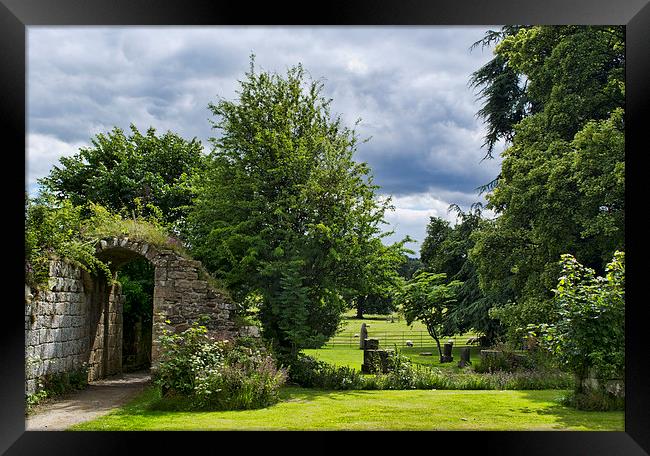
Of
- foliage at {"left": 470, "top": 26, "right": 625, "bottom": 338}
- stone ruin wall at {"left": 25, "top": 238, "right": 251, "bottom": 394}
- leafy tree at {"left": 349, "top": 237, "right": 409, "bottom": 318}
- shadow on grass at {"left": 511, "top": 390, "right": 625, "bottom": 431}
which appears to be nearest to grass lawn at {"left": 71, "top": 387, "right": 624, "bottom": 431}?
shadow on grass at {"left": 511, "top": 390, "right": 625, "bottom": 431}

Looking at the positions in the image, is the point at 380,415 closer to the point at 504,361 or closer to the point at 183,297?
the point at 183,297

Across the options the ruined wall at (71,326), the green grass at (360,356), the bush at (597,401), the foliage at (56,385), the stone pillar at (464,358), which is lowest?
the green grass at (360,356)

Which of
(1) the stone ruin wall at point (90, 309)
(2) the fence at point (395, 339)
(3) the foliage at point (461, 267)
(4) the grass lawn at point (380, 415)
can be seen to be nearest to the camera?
(4) the grass lawn at point (380, 415)

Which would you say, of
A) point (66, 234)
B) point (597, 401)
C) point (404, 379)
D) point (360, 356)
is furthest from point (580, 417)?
point (66, 234)

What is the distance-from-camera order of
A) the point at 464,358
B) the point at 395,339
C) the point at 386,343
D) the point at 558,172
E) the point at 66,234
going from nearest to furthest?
1. the point at 66,234
2. the point at 558,172
3. the point at 464,358
4. the point at 386,343
5. the point at 395,339

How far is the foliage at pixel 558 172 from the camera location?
8.99 meters

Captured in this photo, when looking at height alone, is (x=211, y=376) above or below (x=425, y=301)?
below

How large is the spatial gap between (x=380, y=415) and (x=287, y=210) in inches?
134

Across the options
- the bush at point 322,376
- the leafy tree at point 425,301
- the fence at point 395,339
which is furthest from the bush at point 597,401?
the fence at point 395,339

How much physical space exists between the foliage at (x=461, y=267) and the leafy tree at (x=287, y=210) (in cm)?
376

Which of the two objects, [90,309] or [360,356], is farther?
[360,356]

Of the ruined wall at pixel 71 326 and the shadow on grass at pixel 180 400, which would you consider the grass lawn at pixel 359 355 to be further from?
the ruined wall at pixel 71 326

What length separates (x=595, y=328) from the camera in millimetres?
6836

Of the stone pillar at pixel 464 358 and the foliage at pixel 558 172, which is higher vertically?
the foliage at pixel 558 172
